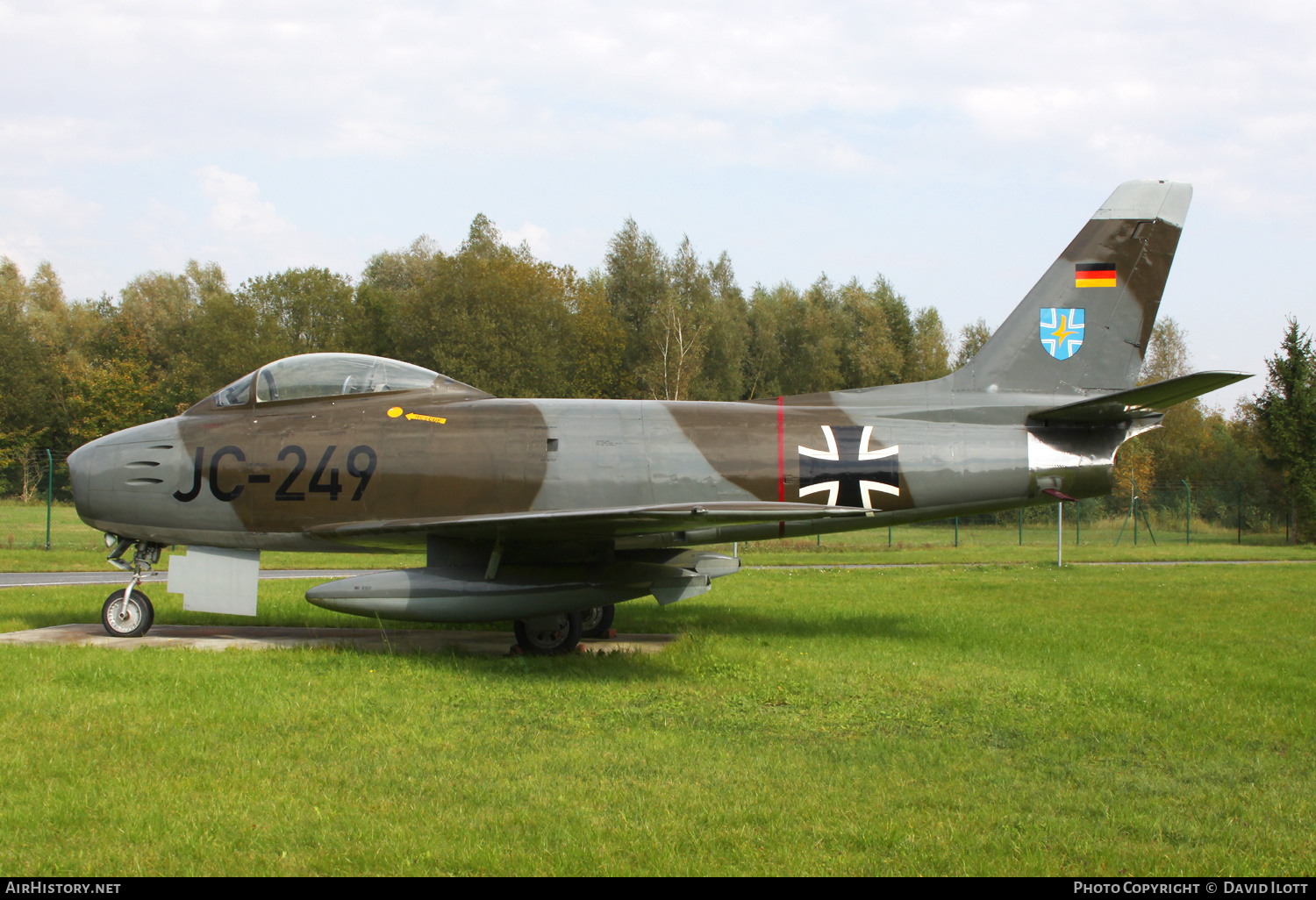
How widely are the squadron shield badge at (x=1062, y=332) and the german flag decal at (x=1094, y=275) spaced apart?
360 mm

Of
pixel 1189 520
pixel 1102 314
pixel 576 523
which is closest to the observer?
pixel 576 523

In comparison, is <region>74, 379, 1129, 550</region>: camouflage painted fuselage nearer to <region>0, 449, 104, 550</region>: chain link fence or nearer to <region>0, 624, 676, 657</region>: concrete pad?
<region>0, 624, 676, 657</region>: concrete pad

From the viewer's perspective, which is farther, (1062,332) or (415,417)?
(1062,332)

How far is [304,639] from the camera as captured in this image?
1078cm

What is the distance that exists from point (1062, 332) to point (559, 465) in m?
6.17

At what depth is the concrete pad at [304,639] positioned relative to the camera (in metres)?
10.0

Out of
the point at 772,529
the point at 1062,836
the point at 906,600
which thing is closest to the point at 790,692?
the point at 772,529

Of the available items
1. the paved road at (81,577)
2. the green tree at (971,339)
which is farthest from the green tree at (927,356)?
the paved road at (81,577)

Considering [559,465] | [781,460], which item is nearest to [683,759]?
[559,465]

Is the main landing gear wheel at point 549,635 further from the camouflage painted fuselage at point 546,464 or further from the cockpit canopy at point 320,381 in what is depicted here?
the cockpit canopy at point 320,381

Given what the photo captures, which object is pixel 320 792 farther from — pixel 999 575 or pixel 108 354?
pixel 108 354

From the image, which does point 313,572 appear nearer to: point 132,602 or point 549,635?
point 132,602

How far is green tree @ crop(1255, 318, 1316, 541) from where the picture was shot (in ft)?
109

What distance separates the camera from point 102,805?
16.3 ft
